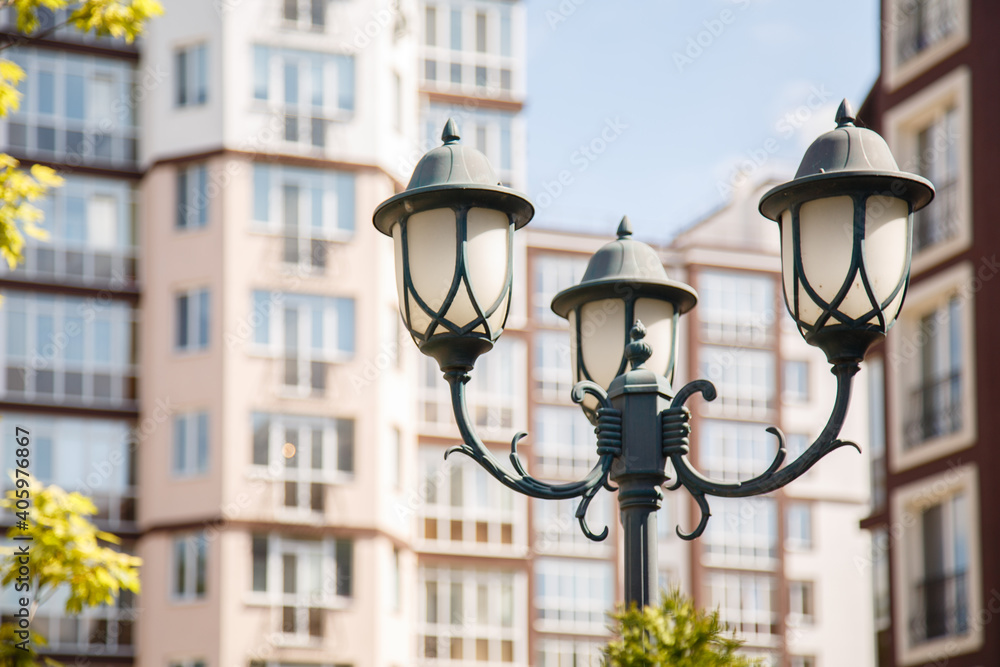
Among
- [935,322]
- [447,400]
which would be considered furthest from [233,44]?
[935,322]

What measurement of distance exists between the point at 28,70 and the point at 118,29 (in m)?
26.9

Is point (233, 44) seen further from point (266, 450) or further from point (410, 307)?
point (410, 307)

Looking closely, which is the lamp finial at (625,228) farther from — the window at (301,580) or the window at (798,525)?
the window at (798,525)

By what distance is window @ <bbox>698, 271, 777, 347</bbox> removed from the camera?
56000 mm

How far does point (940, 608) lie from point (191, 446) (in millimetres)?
16687

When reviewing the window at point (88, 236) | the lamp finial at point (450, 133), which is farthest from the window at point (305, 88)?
the lamp finial at point (450, 133)

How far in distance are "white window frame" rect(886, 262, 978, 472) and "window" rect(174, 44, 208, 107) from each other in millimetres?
16918

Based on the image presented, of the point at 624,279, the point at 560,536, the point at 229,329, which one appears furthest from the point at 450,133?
the point at 560,536

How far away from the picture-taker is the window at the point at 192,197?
119 ft

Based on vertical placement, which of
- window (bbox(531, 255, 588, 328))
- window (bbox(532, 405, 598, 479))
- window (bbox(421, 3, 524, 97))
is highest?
window (bbox(421, 3, 524, 97))

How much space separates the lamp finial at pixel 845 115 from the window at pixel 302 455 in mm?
29009

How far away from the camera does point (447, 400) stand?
151ft

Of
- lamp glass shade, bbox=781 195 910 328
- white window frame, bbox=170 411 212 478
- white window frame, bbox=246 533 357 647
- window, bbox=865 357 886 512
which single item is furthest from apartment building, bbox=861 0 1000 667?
lamp glass shade, bbox=781 195 910 328

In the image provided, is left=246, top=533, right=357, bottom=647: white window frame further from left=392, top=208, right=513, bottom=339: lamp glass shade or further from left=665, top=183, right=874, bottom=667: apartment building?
left=392, top=208, right=513, bottom=339: lamp glass shade
